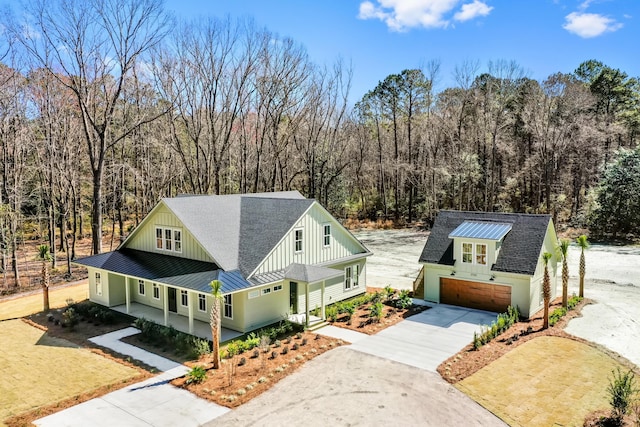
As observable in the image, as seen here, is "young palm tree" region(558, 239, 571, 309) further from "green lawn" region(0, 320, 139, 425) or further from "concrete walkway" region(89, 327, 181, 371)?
"green lawn" region(0, 320, 139, 425)

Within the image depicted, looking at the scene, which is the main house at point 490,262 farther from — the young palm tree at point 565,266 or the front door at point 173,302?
the front door at point 173,302

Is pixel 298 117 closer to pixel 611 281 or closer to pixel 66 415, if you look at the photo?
pixel 611 281

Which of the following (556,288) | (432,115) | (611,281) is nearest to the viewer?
(556,288)

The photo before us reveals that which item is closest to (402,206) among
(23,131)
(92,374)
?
(23,131)

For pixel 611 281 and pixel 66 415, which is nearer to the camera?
pixel 66 415

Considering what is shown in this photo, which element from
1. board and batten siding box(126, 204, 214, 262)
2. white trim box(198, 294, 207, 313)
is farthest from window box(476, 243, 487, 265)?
white trim box(198, 294, 207, 313)

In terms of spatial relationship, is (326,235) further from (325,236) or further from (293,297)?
(293,297)

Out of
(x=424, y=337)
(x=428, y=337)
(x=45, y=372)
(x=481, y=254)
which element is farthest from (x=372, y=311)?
(x=45, y=372)

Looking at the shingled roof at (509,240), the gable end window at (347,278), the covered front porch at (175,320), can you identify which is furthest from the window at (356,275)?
the covered front porch at (175,320)
